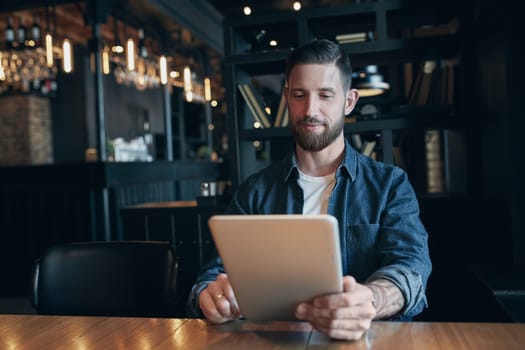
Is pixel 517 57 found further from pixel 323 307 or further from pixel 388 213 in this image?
pixel 323 307

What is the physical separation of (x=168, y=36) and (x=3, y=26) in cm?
→ 204

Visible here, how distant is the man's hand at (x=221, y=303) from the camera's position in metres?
1.18

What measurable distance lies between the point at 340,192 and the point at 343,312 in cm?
66

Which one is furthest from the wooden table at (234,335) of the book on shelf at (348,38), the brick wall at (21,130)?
the brick wall at (21,130)

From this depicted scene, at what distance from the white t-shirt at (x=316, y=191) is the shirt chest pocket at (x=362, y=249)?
12cm

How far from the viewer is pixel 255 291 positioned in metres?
1.06

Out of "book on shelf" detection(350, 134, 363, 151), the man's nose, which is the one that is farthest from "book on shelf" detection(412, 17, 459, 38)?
the man's nose

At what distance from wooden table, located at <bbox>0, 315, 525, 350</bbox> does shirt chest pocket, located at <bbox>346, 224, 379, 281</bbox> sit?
0.45m

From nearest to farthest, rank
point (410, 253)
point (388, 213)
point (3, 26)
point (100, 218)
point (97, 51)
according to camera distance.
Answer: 1. point (410, 253)
2. point (388, 213)
3. point (100, 218)
4. point (97, 51)
5. point (3, 26)

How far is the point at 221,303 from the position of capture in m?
1.18

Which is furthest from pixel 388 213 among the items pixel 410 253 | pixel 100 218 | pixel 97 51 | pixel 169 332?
pixel 97 51

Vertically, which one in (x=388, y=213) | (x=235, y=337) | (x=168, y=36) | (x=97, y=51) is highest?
(x=168, y=36)

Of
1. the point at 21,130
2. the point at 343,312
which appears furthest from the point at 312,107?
the point at 21,130

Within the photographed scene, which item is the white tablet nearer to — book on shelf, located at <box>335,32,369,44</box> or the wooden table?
the wooden table
